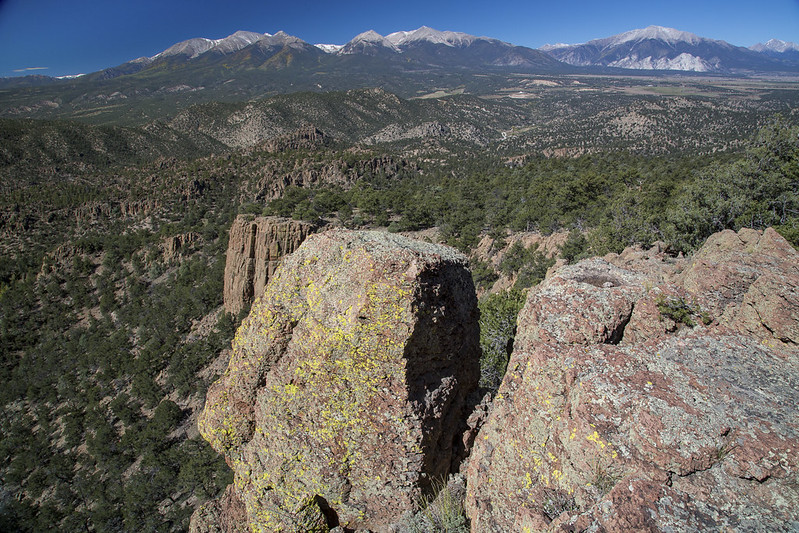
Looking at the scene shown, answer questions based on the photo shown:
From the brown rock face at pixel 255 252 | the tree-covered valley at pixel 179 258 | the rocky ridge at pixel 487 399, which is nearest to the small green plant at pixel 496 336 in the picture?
the tree-covered valley at pixel 179 258

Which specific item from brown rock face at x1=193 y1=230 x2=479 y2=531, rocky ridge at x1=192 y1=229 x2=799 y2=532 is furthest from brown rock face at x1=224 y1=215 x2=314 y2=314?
rocky ridge at x1=192 y1=229 x2=799 y2=532

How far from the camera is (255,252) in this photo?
116 feet

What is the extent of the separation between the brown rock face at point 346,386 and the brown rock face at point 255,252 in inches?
1038

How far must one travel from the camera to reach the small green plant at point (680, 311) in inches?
278

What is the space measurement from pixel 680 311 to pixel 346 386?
646cm

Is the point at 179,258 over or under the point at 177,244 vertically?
under

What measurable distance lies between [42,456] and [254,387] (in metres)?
37.7

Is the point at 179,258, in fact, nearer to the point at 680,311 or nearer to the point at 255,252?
the point at 255,252

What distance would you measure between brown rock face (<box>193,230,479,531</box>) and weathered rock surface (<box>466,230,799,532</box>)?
4.42 feet

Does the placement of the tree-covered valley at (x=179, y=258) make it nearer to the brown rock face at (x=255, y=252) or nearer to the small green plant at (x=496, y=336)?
the small green plant at (x=496, y=336)

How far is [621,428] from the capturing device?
5.16 metres

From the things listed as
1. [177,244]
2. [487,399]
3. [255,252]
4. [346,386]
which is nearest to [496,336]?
[487,399]

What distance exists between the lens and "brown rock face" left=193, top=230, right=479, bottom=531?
673 cm

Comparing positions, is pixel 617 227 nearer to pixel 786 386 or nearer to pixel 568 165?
pixel 786 386
